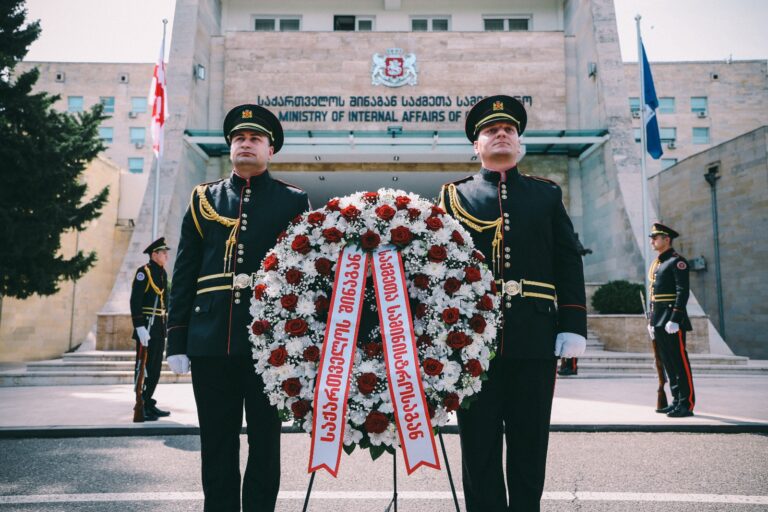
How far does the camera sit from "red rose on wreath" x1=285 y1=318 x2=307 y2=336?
2.83 m

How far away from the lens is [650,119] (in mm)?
15812

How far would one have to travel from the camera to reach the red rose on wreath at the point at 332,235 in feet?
9.50

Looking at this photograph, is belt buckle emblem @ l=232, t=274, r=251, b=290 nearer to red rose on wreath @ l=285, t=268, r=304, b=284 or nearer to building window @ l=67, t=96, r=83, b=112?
red rose on wreath @ l=285, t=268, r=304, b=284

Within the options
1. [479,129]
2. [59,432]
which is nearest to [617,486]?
[479,129]

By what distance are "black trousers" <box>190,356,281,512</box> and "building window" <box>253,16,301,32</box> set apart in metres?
23.4

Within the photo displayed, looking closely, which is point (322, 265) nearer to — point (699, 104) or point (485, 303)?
point (485, 303)

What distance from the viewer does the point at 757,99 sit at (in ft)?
127

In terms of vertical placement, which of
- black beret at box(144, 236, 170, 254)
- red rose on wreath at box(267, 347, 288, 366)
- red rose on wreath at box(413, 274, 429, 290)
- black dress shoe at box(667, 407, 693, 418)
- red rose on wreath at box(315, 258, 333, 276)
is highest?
black beret at box(144, 236, 170, 254)

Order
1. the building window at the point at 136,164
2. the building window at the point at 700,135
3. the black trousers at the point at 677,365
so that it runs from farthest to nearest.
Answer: the building window at the point at 136,164 < the building window at the point at 700,135 < the black trousers at the point at 677,365

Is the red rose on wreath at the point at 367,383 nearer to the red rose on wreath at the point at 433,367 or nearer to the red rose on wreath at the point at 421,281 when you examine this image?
the red rose on wreath at the point at 433,367

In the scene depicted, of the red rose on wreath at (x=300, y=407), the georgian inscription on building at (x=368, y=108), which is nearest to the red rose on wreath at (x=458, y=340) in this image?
the red rose on wreath at (x=300, y=407)

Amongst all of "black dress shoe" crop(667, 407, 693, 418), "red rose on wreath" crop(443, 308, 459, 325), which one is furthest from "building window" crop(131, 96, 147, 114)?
"red rose on wreath" crop(443, 308, 459, 325)

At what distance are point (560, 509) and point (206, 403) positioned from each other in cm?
240

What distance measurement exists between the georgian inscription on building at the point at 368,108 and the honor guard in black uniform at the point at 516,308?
18231mm
